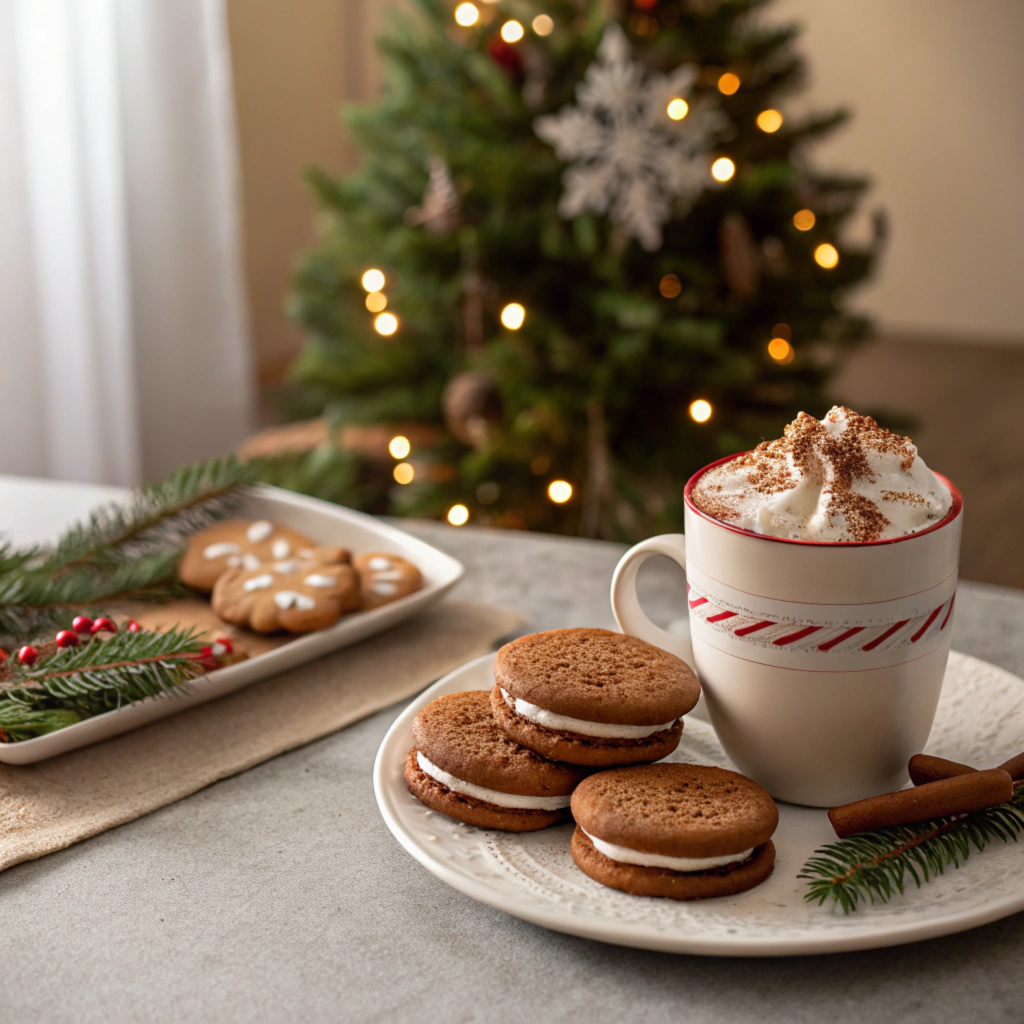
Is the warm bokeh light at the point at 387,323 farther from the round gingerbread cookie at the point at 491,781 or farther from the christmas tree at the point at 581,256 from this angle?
the round gingerbread cookie at the point at 491,781

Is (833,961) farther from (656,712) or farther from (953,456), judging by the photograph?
(953,456)

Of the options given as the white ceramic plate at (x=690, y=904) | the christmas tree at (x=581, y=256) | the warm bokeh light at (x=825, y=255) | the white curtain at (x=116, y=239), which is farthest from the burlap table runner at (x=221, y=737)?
the white curtain at (x=116, y=239)

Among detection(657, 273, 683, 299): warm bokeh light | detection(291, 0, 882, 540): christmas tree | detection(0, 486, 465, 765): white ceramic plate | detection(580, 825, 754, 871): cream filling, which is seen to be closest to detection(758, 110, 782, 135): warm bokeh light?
detection(291, 0, 882, 540): christmas tree

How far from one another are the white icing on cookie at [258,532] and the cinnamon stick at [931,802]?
1.77 feet

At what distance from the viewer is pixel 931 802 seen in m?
0.55

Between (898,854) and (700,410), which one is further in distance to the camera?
(700,410)

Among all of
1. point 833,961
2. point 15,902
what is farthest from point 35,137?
point 833,961

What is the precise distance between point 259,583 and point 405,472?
57.5 inches

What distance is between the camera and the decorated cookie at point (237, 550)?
2.82ft

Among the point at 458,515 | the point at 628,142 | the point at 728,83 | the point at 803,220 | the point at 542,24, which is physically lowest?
the point at 458,515

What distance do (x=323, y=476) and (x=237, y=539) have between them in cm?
80

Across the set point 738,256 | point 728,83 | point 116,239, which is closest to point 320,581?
point 738,256

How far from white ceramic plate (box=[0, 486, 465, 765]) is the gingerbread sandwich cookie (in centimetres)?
22

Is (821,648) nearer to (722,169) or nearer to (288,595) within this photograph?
(288,595)
